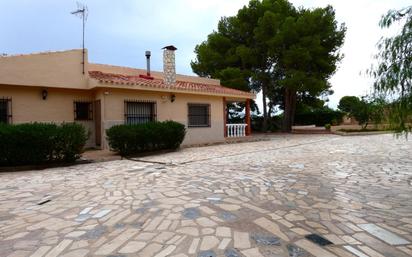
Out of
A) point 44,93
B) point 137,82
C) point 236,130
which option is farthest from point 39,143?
point 236,130

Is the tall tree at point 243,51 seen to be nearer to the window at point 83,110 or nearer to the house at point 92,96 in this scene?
the house at point 92,96

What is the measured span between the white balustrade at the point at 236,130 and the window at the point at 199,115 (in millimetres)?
2228

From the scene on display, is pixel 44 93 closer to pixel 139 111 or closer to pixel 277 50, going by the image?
pixel 139 111

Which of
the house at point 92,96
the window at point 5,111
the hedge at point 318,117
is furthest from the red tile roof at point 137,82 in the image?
the hedge at point 318,117

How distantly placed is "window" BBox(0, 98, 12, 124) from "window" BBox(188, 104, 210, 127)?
7.31m

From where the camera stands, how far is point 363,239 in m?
3.78

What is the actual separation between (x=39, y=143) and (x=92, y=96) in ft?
15.6

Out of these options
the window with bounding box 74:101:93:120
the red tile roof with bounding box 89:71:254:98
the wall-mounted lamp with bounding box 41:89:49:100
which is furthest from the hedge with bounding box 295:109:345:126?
the wall-mounted lamp with bounding box 41:89:49:100

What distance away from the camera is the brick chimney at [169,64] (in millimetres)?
15602

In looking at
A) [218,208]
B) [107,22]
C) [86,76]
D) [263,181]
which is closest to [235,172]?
[263,181]

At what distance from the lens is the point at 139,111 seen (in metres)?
13.9

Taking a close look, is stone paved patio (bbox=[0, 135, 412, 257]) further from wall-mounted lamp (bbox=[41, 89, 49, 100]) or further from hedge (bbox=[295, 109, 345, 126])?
hedge (bbox=[295, 109, 345, 126])

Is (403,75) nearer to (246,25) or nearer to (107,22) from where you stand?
A: (107,22)

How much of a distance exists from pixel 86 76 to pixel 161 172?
6995 millimetres
